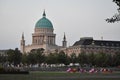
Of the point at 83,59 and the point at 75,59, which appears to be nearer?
the point at 83,59

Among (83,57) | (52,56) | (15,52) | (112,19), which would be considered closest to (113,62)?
(83,57)

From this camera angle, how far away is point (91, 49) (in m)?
198

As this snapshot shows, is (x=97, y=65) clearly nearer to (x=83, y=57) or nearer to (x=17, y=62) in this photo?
(x=83, y=57)

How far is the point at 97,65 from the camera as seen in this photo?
15050cm

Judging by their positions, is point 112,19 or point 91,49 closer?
point 112,19

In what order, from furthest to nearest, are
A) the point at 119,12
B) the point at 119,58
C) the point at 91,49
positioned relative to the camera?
1. the point at 91,49
2. the point at 119,58
3. the point at 119,12

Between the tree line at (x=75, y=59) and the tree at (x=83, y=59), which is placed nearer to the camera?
the tree line at (x=75, y=59)

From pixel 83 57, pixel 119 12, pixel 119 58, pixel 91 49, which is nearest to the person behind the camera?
pixel 119 12

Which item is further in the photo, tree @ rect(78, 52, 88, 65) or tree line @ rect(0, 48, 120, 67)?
tree @ rect(78, 52, 88, 65)

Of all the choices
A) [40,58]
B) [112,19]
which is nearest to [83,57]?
[40,58]

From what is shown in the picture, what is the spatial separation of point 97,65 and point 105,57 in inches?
165

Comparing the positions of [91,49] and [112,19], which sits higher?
[91,49]

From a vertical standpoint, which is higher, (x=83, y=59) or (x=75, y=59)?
(x=75, y=59)

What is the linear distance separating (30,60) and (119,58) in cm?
3450
